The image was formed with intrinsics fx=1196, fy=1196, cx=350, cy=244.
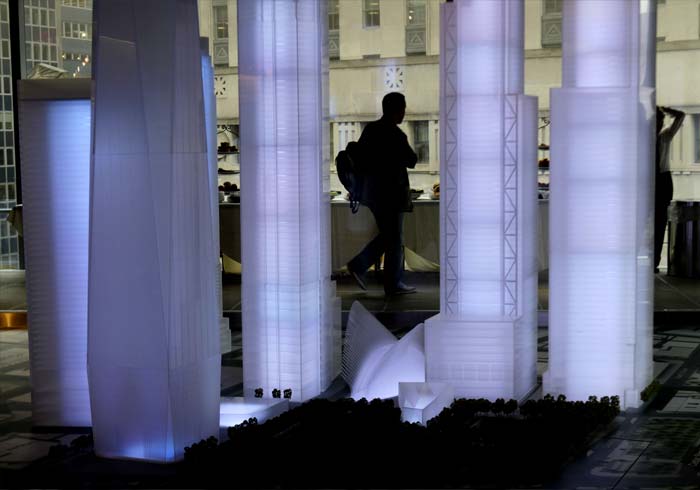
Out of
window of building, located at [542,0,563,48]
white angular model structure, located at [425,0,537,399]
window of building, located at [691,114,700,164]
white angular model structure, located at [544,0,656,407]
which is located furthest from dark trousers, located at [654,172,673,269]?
white angular model structure, located at [425,0,537,399]

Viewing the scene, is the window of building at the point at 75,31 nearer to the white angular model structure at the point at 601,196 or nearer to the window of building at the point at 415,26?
the window of building at the point at 415,26

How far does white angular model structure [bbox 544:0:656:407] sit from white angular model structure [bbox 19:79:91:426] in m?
2.09

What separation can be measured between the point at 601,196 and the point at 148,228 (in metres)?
2.02

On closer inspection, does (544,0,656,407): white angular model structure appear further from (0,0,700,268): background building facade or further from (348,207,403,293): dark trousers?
(0,0,700,268): background building facade

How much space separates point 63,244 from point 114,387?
0.82 meters

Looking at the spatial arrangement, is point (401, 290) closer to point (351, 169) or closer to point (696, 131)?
point (351, 169)

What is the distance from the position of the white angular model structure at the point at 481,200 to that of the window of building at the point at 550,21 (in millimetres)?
3310

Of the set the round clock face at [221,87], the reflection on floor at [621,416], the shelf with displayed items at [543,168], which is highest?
the round clock face at [221,87]

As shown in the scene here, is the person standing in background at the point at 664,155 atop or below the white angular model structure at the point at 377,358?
atop

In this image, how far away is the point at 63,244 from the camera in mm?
5164

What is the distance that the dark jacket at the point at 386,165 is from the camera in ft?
26.9

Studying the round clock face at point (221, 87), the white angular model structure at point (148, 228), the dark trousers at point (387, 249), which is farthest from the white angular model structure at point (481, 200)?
the round clock face at point (221, 87)

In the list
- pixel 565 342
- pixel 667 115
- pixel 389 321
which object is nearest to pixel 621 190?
pixel 565 342

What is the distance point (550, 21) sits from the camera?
8.70m
